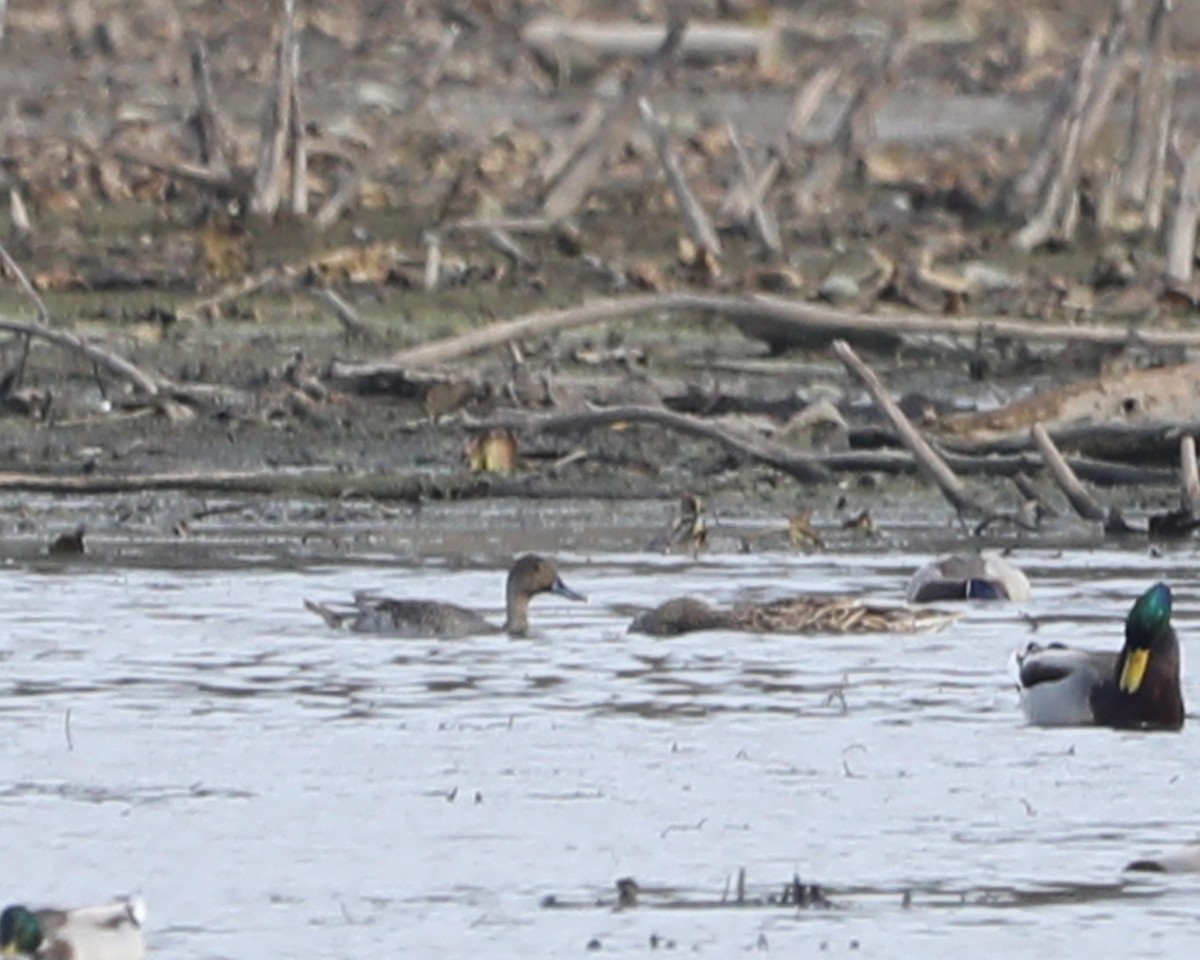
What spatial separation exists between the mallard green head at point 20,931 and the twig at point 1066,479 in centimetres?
676

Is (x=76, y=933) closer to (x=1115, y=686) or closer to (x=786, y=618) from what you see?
(x=1115, y=686)

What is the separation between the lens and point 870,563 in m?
14.4

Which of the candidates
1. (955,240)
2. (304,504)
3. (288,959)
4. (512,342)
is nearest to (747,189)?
(955,240)

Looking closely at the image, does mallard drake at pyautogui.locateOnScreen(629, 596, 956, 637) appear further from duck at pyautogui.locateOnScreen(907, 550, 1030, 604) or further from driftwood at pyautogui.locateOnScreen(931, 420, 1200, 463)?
driftwood at pyautogui.locateOnScreen(931, 420, 1200, 463)

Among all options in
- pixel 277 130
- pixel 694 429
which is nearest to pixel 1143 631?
pixel 694 429

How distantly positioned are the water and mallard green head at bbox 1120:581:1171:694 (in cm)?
18

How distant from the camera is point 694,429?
14891mm

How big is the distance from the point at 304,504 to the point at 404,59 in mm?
21909

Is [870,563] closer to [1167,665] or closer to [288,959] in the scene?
[1167,665]

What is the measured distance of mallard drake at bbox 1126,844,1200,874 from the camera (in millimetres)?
8727

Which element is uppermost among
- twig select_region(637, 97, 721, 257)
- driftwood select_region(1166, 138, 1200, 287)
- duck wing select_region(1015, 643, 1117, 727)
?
twig select_region(637, 97, 721, 257)

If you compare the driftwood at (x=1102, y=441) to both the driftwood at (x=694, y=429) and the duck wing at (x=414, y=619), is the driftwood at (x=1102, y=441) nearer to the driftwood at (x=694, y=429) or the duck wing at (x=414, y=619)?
the driftwood at (x=694, y=429)

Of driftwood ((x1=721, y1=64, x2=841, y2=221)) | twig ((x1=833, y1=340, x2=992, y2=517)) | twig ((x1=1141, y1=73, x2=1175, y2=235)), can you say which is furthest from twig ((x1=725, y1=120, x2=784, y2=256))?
twig ((x1=833, y1=340, x2=992, y2=517))

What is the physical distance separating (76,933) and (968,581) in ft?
19.3
